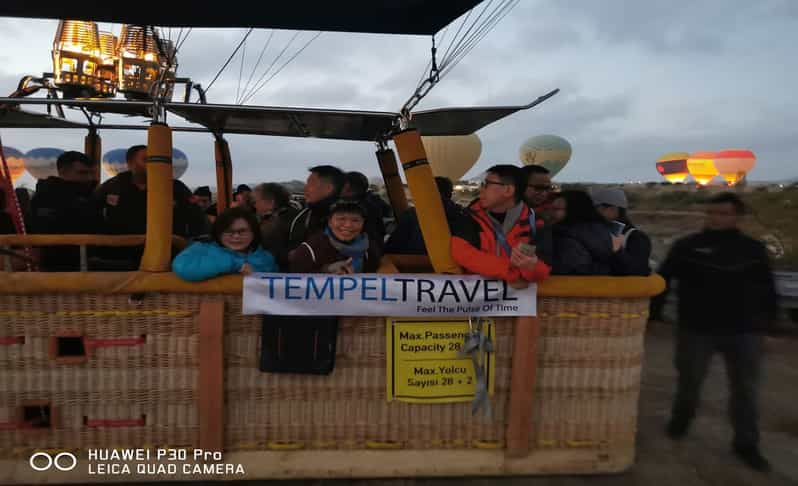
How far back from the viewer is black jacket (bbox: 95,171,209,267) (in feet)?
10.5

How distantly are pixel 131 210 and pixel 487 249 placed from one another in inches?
88.0

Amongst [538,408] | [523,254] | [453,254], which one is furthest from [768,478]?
[453,254]

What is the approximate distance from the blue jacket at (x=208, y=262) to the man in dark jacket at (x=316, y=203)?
38cm

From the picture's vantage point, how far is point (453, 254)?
2.53 meters

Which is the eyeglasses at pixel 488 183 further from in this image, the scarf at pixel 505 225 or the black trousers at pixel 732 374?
the black trousers at pixel 732 374

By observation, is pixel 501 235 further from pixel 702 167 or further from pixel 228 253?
pixel 702 167

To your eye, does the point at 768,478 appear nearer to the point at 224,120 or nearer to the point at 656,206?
the point at 224,120

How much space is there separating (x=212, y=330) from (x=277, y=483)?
81 cm

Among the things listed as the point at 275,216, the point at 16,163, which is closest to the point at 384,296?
the point at 275,216

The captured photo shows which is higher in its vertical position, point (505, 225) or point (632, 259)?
point (505, 225)

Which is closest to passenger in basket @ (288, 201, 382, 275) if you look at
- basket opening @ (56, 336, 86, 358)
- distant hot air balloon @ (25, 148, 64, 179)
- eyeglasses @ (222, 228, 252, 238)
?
eyeglasses @ (222, 228, 252, 238)

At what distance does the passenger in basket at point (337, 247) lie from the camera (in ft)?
8.28

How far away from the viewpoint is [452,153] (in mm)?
18547

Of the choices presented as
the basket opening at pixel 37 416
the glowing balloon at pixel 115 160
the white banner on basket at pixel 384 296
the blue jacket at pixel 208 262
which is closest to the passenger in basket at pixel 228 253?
the blue jacket at pixel 208 262
